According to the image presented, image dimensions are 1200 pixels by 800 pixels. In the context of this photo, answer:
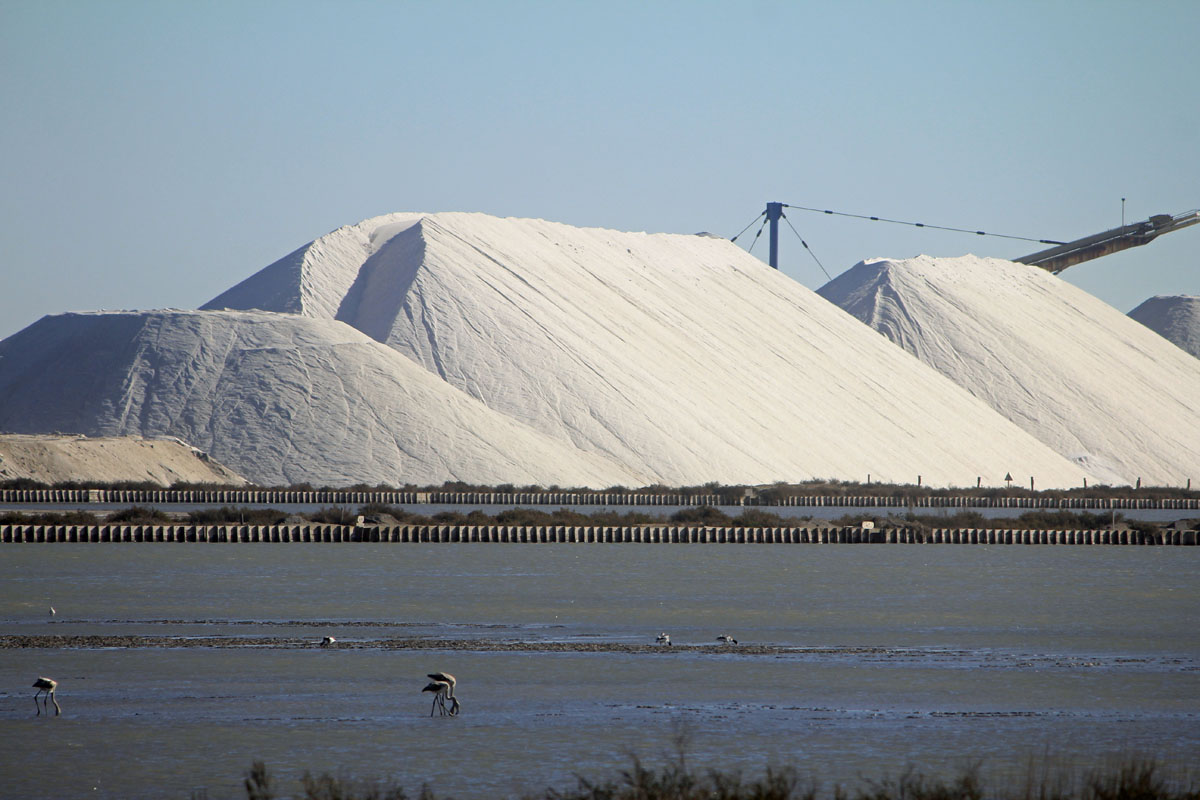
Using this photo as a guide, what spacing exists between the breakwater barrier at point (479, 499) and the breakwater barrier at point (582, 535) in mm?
10581

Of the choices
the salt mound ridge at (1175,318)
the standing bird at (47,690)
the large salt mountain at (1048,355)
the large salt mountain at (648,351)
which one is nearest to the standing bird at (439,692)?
the standing bird at (47,690)

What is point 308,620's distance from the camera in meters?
17.8

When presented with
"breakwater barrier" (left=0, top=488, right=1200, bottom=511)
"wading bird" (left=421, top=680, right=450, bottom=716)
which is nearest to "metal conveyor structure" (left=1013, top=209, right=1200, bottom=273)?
"breakwater barrier" (left=0, top=488, right=1200, bottom=511)

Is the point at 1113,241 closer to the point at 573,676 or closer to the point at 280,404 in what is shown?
the point at 280,404

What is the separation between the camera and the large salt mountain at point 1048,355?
3297 inches

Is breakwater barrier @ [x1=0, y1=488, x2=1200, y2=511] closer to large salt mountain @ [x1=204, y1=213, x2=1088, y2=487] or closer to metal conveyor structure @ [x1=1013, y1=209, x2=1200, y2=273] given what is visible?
large salt mountain @ [x1=204, y1=213, x2=1088, y2=487]

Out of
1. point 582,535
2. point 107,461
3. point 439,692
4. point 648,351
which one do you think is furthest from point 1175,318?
point 439,692

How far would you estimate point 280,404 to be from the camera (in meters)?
59.0

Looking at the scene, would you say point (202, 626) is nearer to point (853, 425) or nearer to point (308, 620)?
point (308, 620)

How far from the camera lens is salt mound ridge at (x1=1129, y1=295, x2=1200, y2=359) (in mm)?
132375

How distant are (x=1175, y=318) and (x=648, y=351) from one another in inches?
3293

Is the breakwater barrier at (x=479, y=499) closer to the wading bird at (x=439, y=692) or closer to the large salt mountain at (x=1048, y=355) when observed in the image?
the large salt mountain at (x=1048, y=355)

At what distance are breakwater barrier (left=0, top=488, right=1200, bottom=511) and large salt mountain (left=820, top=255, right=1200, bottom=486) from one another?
82.0 feet

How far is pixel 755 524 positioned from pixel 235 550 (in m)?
13.8
